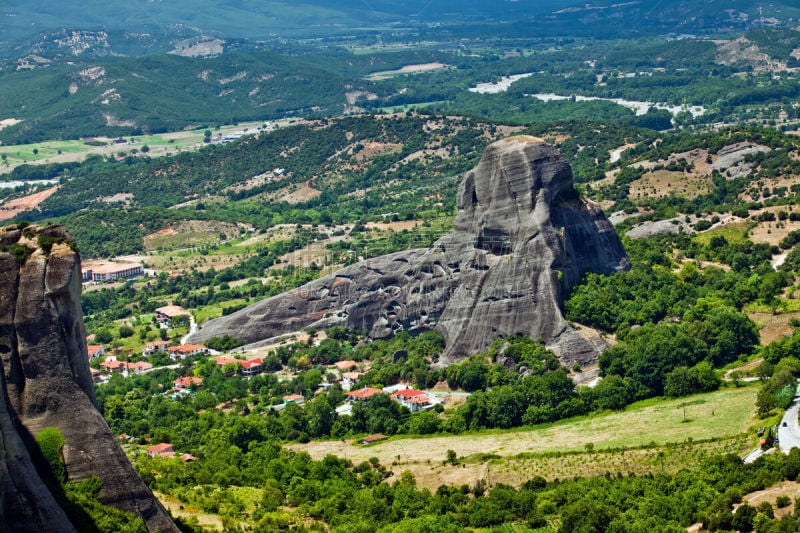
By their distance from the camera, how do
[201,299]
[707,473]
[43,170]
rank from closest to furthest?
[707,473] < [201,299] < [43,170]

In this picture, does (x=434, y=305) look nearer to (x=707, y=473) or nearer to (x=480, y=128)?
(x=707, y=473)

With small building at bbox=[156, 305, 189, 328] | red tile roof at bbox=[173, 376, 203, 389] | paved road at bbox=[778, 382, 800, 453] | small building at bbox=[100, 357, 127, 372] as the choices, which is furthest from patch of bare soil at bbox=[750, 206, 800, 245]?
small building at bbox=[100, 357, 127, 372]

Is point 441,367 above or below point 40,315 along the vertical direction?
below

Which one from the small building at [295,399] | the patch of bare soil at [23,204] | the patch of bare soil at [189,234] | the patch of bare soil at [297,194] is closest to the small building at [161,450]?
the small building at [295,399]

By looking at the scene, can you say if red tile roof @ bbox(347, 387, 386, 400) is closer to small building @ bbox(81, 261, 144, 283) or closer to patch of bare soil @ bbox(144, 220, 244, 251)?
small building @ bbox(81, 261, 144, 283)

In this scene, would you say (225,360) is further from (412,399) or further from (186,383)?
(412,399)

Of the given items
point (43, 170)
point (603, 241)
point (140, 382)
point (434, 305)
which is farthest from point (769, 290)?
point (43, 170)

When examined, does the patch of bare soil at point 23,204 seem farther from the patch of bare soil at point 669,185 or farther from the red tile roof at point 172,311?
the patch of bare soil at point 669,185
